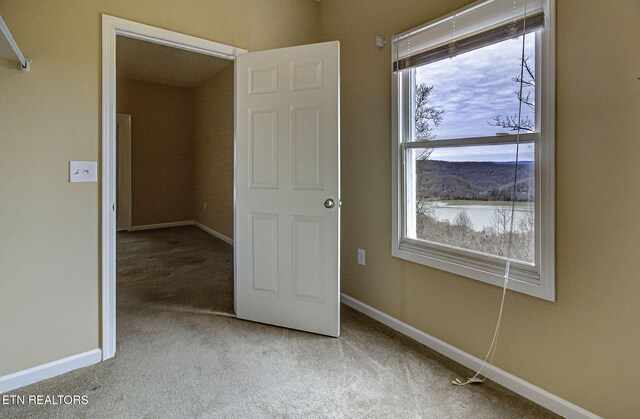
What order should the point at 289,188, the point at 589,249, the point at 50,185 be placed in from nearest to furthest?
1. the point at 589,249
2. the point at 50,185
3. the point at 289,188

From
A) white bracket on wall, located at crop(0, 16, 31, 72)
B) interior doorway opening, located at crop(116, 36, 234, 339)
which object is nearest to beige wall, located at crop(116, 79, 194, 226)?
interior doorway opening, located at crop(116, 36, 234, 339)

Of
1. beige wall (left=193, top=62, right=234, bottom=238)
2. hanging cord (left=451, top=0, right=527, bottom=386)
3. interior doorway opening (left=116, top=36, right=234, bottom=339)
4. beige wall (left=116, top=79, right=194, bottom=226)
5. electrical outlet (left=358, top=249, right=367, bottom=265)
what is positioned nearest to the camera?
hanging cord (left=451, top=0, right=527, bottom=386)

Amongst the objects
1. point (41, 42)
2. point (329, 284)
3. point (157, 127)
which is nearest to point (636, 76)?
point (329, 284)

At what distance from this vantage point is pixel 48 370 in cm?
189

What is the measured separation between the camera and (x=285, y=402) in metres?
1.67

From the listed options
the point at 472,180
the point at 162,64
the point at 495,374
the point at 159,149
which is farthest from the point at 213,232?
the point at 495,374

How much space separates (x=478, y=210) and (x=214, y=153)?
4.90 m

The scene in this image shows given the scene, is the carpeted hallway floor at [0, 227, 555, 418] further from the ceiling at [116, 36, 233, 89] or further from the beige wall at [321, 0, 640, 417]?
the ceiling at [116, 36, 233, 89]

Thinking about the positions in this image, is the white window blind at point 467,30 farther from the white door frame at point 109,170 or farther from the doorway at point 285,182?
the white door frame at point 109,170

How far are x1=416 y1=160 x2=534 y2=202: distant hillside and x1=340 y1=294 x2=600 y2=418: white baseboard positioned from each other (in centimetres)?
92

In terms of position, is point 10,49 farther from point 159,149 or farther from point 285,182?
point 159,149

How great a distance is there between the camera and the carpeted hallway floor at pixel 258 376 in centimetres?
Result: 162

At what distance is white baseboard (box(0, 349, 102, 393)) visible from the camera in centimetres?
179

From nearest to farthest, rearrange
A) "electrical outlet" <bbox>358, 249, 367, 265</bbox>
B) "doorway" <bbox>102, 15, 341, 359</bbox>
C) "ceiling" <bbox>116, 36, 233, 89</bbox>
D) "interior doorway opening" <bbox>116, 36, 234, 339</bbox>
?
"doorway" <bbox>102, 15, 341, 359</bbox>, "electrical outlet" <bbox>358, 249, 367, 265</bbox>, "interior doorway opening" <bbox>116, 36, 234, 339</bbox>, "ceiling" <bbox>116, 36, 233, 89</bbox>
